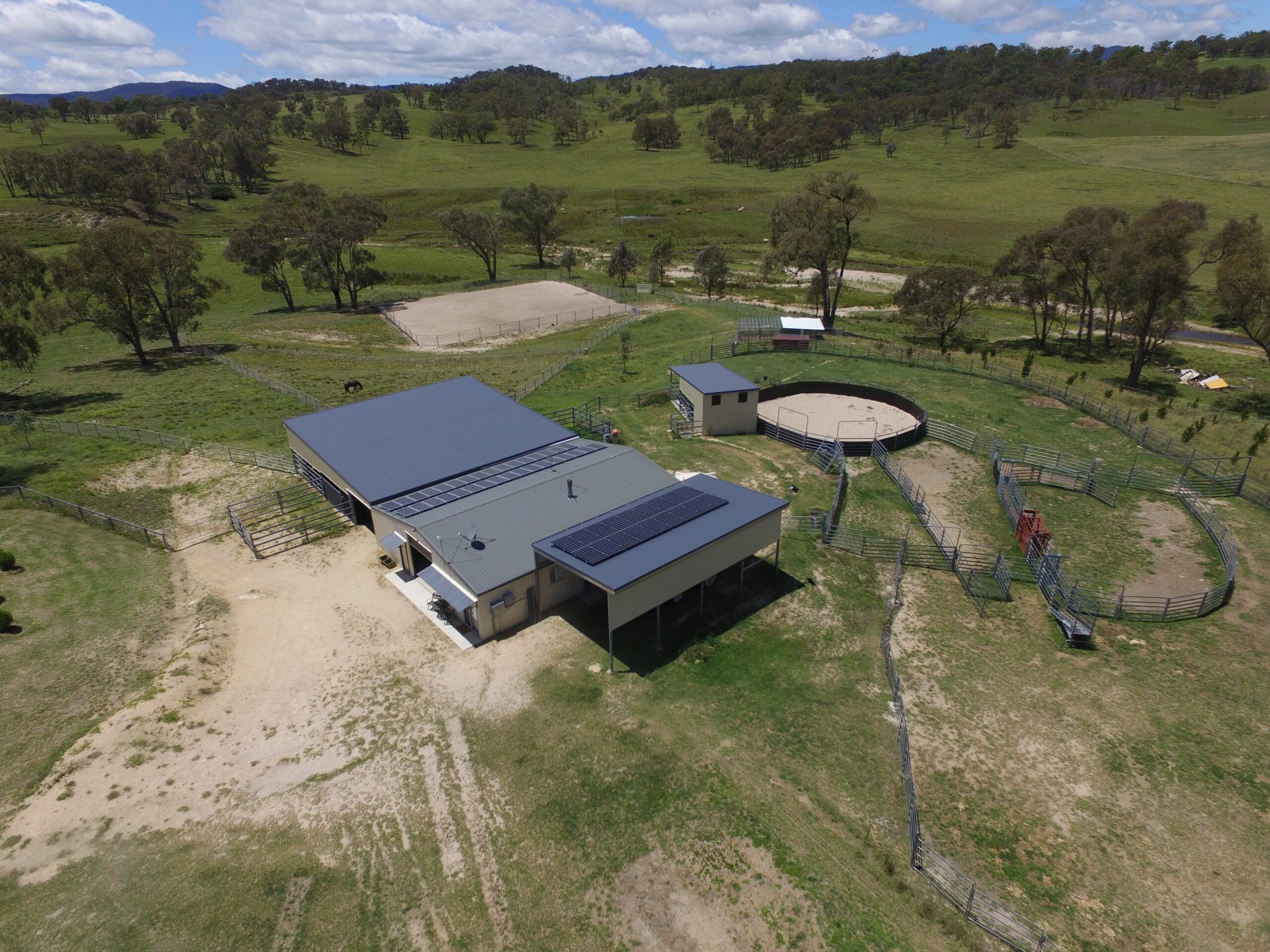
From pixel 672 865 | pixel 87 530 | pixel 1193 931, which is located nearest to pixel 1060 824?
pixel 1193 931

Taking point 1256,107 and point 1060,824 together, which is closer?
point 1060,824

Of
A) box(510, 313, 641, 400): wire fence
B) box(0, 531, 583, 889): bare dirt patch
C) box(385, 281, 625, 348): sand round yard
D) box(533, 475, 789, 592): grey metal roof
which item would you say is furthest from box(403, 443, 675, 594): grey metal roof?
box(385, 281, 625, 348): sand round yard

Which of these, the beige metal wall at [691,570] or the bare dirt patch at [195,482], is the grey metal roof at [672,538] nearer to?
the beige metal wall at [691,570]

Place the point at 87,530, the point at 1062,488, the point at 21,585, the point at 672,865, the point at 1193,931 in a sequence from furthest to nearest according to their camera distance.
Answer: the point at 1062,488
the point at 87,530
the point at 21,585
the point at 672,865
the point at 1193,931

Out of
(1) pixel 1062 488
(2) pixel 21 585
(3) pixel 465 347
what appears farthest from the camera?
(3) pixel 465 347

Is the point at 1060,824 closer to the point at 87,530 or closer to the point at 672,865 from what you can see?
the point at 672,865

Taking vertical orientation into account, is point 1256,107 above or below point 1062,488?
above
